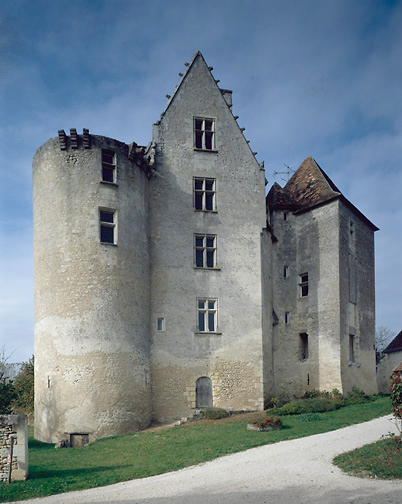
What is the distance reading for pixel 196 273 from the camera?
27781 millimetres

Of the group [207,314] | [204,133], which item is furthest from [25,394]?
[204,133]

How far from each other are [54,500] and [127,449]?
663 cm

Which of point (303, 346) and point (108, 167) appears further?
point (303, 346)

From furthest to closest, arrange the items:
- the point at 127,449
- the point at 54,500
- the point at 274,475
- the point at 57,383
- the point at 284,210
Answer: the point at 284,210
the point at 57,383
the point at 127,449
the point at 274,475
the point at 54,500

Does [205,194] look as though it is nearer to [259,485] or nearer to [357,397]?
[357,397]

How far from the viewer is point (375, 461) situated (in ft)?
45.5

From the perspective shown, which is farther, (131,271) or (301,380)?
(301,380)

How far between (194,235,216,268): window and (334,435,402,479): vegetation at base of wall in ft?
46.5

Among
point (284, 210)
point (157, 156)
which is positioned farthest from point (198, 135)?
point (284, 210)

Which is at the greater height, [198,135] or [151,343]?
[198,135]

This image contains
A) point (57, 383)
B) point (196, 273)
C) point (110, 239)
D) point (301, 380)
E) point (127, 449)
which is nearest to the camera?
point (127, 449)

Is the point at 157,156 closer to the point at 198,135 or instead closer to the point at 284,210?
the point at 198,135

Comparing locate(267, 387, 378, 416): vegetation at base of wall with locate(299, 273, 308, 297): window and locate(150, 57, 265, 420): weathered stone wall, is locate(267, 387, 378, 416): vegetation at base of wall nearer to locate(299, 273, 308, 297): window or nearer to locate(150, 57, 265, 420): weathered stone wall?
locate(150, 57, 265, 420): weathered stone wall

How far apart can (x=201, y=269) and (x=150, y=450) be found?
447 inches
